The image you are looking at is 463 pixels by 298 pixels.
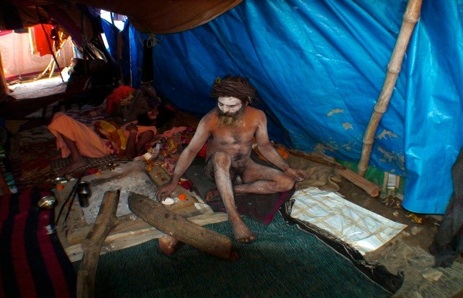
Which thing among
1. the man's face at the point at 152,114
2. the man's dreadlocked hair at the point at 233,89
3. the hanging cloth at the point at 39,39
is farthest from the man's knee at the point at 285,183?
the hanging cloth at the point at 39,39

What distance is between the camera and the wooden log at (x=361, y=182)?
3.43 m

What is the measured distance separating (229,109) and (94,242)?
1.74 meters

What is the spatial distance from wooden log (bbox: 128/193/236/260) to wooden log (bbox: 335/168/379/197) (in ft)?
5.73

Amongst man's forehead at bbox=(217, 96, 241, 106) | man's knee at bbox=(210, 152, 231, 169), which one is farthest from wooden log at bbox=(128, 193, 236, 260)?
man's forehead at bbox=(217, 96, 241, 106)

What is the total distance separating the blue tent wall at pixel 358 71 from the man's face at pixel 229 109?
0.42m

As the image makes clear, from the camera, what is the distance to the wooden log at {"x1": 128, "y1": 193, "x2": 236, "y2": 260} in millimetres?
2650

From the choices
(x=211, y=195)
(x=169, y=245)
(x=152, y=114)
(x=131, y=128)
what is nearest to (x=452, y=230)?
(x=211, y=195)

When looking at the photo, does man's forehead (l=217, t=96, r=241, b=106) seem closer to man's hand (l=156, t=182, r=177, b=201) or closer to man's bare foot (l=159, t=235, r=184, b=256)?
man's hand (l=156, t=182, r=177, b=201)

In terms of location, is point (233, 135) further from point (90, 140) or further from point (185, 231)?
point (90, 140)

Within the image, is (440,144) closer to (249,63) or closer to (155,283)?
(249,63)

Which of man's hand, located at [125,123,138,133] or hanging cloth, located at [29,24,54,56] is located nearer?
man's hand, located at [125,123,138,133]

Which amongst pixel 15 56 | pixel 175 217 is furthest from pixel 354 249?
pixel 15 56

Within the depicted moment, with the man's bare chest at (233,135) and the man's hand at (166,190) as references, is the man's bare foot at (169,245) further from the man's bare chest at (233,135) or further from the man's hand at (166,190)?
the man's bare chest at (233,135)

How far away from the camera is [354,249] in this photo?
8.96 ft
